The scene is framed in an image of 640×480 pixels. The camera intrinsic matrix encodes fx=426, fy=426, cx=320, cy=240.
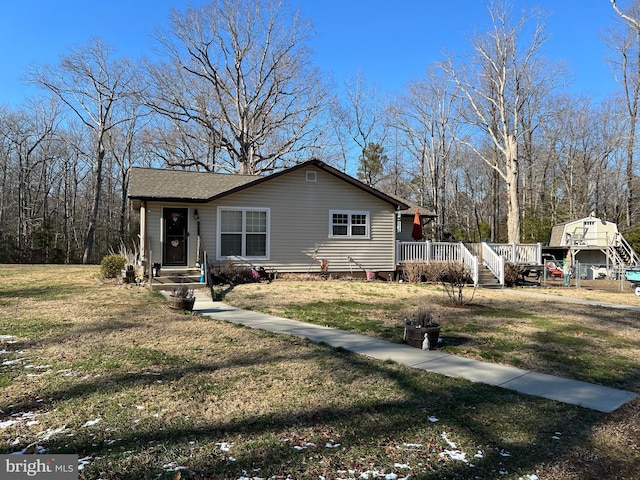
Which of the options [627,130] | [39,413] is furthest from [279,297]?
[627,130]

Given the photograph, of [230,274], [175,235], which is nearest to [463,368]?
[230,274]

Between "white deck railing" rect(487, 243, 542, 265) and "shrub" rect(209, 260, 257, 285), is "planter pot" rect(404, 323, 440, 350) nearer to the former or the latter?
"shrub" rect(209, 260, 257, 285)

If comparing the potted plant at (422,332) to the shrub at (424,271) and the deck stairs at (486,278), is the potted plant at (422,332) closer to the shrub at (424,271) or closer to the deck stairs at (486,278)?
the shrub at (424,271)

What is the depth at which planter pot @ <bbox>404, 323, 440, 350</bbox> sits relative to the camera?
6336 millimetres

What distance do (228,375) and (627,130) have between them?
35950 mm

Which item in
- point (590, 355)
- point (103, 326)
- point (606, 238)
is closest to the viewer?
point (590, 355)

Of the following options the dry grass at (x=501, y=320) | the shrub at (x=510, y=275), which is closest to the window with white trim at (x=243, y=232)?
the dry grass at (x=501, y=320)

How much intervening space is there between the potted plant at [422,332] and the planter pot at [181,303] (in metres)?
→ 4.74

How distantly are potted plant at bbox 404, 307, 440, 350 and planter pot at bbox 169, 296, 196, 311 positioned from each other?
474cm

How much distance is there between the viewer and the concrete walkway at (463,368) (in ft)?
14.7

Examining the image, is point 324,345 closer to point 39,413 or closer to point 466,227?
point 39,413

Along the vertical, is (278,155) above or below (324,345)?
above

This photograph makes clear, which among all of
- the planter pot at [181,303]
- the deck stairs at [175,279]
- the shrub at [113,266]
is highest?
the shrub at [113,266]

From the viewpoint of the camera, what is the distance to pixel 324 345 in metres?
6.41
